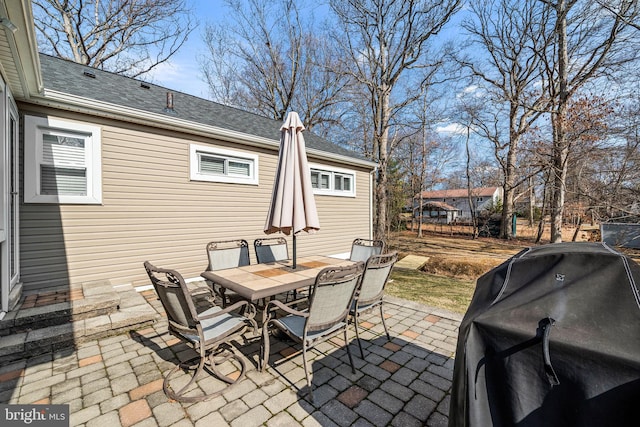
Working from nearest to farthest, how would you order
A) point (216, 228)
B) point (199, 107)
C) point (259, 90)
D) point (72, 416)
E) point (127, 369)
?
→ point (72, 416)
point (127, 369)
point (216, 228)
point (199, 107)
point (259, 90)

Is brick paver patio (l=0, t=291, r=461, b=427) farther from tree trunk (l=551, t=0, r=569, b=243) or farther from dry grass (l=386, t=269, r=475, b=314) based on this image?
tree trunk (l=551, t=0, r=569, b=243)

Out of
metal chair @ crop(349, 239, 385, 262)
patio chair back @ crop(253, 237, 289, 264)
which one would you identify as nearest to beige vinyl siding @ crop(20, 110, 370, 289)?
patio chair back @ crop(253, 237, 289, 264)

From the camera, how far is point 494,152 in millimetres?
17719

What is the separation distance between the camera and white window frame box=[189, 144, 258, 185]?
5.89m

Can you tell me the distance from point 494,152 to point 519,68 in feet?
15.7

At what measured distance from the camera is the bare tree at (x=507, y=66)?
10203mm

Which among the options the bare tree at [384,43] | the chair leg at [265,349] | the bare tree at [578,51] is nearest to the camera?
the chair leg at [265,349]

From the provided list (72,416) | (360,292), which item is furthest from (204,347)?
(360,292)

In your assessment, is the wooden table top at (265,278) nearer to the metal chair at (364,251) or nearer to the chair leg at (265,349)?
the chair leg at (265,349)

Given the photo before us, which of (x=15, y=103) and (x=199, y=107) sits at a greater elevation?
(x=199, y=107)

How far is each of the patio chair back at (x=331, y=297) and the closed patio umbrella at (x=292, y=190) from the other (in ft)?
3.81

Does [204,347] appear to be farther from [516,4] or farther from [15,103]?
[516,4]

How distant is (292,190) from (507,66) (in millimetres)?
17776

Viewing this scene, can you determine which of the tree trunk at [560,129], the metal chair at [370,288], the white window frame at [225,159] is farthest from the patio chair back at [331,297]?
the tree trunk at [560,129]
